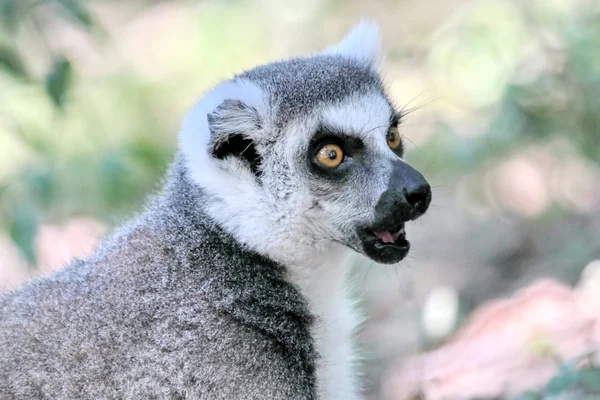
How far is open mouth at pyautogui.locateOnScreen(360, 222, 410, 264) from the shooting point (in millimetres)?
3543

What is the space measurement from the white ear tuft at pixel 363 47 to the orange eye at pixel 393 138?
0.52m

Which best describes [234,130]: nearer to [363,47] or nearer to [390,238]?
[390,238]

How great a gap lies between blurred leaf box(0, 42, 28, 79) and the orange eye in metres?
1.90

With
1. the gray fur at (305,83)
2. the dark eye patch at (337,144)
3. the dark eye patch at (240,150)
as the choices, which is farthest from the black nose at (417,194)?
the dark eye patch at (240,150)

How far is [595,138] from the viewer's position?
5.90 m

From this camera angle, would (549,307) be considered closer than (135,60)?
Yes

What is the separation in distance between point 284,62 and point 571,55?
255 cm

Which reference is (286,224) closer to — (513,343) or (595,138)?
(513,343)

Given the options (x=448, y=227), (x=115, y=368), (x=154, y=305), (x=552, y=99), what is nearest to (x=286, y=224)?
(x=154, y=305)

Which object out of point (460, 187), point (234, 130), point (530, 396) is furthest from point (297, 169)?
point (460, 187)

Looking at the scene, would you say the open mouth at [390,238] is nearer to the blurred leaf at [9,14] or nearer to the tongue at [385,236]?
the tongue at [385,236]

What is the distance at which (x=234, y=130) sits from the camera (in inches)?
140

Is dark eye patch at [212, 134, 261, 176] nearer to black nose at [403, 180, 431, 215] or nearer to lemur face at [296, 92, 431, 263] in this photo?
lemur face at [296, 92, 431, 263]

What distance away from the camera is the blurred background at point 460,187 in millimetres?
4492
